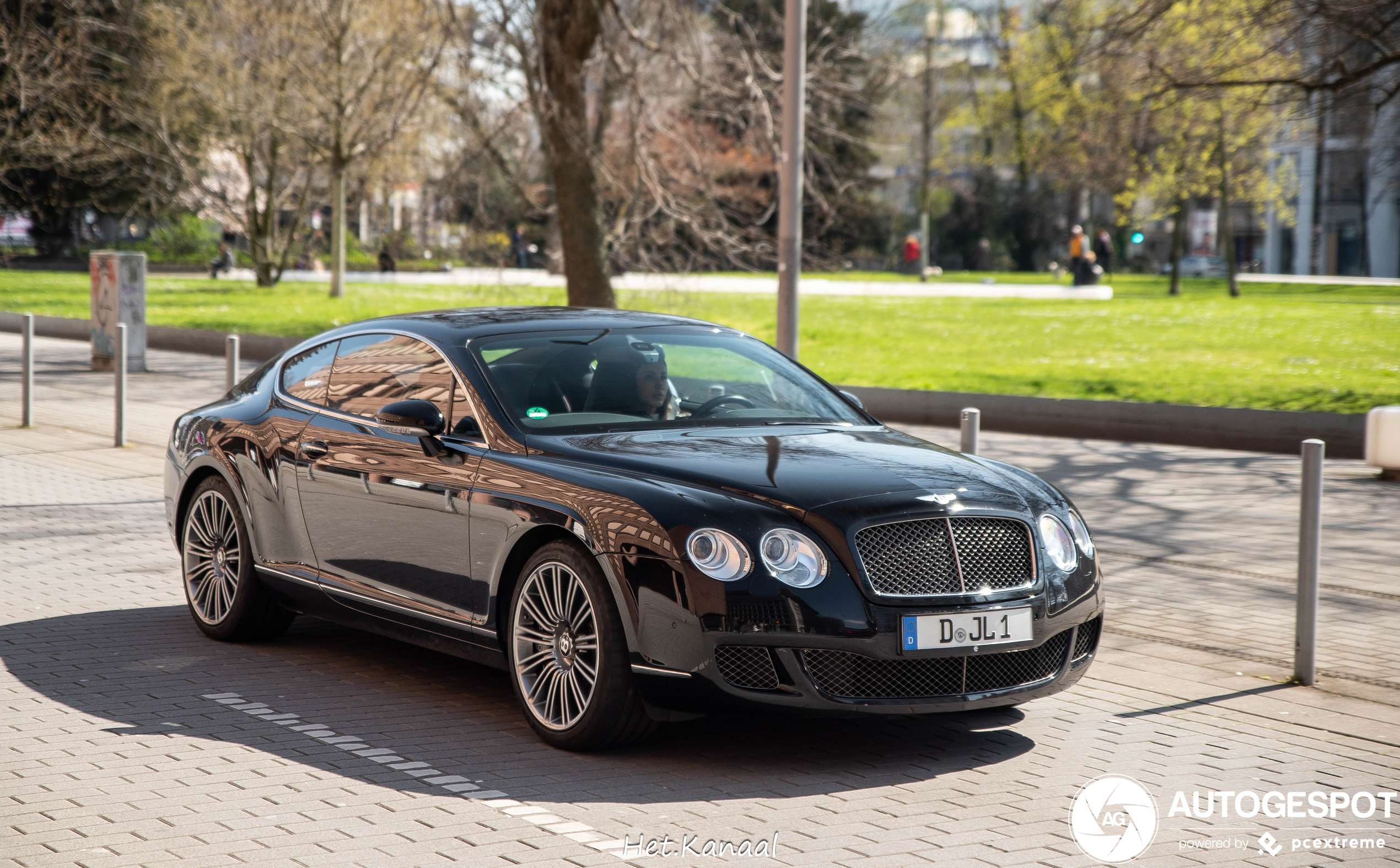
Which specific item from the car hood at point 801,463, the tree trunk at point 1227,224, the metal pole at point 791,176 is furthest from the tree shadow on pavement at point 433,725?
the tree trunk at point 1227,224

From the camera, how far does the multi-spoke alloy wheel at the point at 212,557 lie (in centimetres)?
706

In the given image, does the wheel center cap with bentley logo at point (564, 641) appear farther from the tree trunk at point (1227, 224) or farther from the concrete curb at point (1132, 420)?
the tree trunk at point (1227, 224)

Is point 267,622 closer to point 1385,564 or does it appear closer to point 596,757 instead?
point 596,757

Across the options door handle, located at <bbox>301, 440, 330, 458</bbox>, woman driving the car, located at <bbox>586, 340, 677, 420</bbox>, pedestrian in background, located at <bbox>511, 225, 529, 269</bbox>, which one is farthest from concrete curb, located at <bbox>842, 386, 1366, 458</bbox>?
pedestrian in background, located at <bbox>511, 225, 529, 269</bbox>

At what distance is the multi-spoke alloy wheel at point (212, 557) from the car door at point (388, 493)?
0.69 meters

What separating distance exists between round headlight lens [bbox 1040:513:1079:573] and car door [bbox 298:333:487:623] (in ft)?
6.59

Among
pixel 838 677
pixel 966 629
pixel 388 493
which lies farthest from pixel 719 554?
pixel 388 493

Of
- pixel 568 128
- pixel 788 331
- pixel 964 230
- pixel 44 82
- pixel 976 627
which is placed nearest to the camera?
pixel 976 627

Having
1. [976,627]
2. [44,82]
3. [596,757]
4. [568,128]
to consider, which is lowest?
[596,757]

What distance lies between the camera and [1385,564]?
31.8ft

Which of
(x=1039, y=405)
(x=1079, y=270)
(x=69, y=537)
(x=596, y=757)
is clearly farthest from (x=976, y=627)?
(x=1079, y=270)

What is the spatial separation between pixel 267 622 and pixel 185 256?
5750 centimetres

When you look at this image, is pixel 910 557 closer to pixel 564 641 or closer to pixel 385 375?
pixel 564 641

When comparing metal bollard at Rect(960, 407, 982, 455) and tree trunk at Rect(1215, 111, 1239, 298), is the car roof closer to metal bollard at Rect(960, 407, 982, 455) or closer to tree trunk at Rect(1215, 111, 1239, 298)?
metal bollard at Rect(960, 407, 982, 455)
